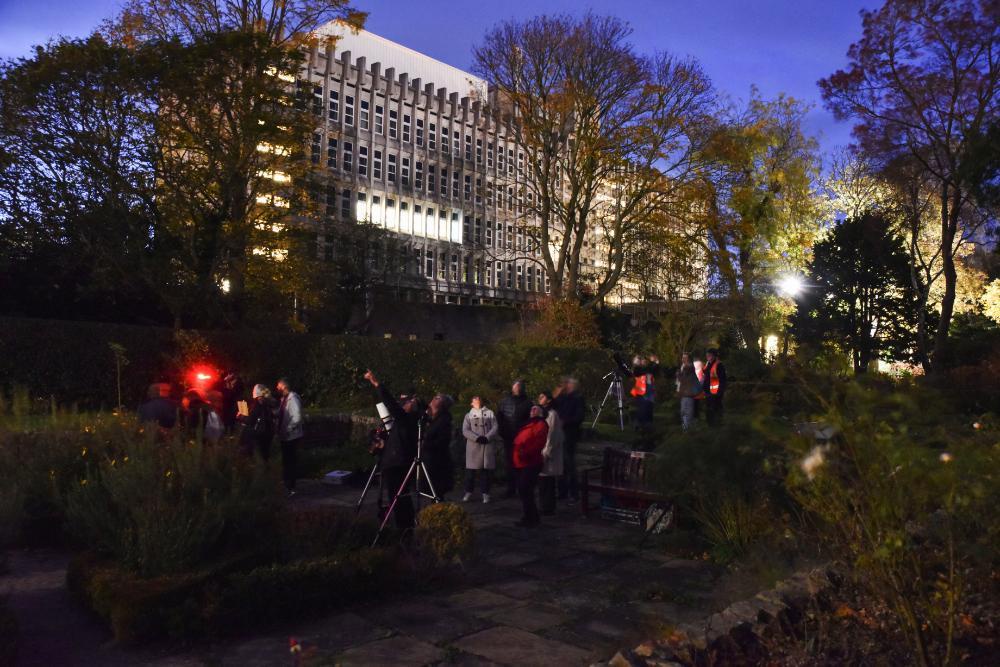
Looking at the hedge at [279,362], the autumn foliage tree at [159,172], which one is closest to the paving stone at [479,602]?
the hedge at [279,362]

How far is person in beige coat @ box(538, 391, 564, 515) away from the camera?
428 inches

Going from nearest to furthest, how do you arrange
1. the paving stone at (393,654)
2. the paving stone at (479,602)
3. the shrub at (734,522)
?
the paving stone at (393,654) < the paving stone at (479,602) < the shrub at (734,522)

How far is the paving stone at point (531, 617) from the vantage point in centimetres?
635

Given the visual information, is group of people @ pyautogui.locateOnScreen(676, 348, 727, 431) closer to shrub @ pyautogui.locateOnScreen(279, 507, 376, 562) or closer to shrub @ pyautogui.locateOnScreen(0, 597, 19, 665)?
shrub @ pyautogui.locateOnScreen(279, 507, 376, 562)

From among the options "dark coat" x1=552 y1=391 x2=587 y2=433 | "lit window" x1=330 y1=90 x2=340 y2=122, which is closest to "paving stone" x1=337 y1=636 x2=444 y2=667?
"dark coat" x1=552 y1=391 x2=587 y2=433

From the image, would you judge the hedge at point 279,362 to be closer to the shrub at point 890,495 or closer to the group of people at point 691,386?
the group of people at point 691,386

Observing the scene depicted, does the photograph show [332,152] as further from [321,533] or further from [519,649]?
[519,649]

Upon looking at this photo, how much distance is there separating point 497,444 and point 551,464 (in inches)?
127

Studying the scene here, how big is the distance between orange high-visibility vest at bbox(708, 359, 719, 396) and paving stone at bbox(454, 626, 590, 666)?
9.80m

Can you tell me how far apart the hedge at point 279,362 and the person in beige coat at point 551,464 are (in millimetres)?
7463

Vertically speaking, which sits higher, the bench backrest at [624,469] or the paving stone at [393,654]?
the bench backrest at [624,469]

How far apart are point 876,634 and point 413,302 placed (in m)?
46.9

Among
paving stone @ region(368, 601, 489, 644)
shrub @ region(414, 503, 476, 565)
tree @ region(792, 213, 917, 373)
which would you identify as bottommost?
paving stone @ region(368, 601, 489, 644)

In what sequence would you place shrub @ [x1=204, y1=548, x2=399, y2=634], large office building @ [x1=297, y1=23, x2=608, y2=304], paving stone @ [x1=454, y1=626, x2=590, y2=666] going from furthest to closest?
1. large office building @ [x1=297, y1=23, x2=608, y2=304]
2. shrub @ [x1=204, y1=548, x2=399, y2=634]
3. paving stone @ [x1=454, y1=626, x2=590, y2=666]
